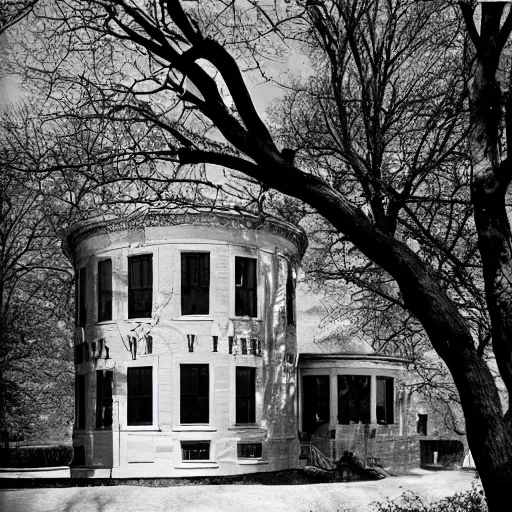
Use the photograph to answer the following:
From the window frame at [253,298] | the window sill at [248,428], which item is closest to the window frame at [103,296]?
the window frame at [253,298]

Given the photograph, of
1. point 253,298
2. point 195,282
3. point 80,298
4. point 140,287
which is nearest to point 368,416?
point 253,298

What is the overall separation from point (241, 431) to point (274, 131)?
1672 millimetres

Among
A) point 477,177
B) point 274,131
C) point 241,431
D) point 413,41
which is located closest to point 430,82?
point 413,41

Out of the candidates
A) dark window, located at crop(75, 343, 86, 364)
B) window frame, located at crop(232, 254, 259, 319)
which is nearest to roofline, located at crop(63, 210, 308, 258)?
window frame, located at crop(232, 254, 259, 319)

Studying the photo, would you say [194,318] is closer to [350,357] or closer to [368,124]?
[350,357]

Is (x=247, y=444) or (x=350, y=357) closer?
(x=247, y=444)

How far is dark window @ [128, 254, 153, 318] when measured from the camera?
4.69 m

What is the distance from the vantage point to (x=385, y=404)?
15.7ft

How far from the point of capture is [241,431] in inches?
183

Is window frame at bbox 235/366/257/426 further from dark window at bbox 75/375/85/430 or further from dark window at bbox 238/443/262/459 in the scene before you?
dark window at bbox 75/375/85/430

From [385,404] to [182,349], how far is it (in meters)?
1.13

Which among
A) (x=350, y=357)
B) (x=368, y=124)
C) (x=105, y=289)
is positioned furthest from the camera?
(x=368, y=124)

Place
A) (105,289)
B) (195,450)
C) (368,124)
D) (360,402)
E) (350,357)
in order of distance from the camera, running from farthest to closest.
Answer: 1. (368,124)
2. (350,357)
3. (360,402)
4. (105,289)
5. (195,450)

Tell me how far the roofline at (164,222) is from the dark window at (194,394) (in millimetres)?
784
